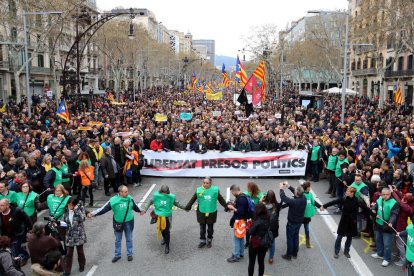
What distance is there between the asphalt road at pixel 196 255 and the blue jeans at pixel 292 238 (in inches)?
6.6

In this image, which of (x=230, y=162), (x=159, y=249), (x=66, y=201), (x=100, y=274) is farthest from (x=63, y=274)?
A: (x=230, y=162)

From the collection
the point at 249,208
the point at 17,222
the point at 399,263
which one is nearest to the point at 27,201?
the point at 17,222

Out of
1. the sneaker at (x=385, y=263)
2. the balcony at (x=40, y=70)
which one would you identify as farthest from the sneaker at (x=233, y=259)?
the balcony at (x=40, y=70)

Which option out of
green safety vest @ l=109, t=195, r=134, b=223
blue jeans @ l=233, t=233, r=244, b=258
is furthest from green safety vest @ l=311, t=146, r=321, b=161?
green safety vest @ l=109, t=195, r=134, b=223

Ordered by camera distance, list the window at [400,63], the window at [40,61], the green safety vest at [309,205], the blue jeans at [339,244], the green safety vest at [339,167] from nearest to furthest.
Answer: the blue jeans at [339,244], the green safety vest at [309,205], the green safety vest at [339,167], the window at [400,63], the window at [40,61]

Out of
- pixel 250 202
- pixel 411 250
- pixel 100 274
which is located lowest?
pixel 100 274

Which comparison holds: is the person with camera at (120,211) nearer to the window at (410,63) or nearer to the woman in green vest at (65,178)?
the woman in green vest at (65,178)

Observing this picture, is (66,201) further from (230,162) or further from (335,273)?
(230,162)

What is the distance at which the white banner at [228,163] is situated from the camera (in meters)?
13.3

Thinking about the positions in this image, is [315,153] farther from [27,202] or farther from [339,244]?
[27,202]

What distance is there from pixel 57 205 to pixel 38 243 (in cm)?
144

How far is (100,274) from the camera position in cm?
684

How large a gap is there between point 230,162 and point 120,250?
21.5 ft

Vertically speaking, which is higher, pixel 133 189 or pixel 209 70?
pixel 209 70
